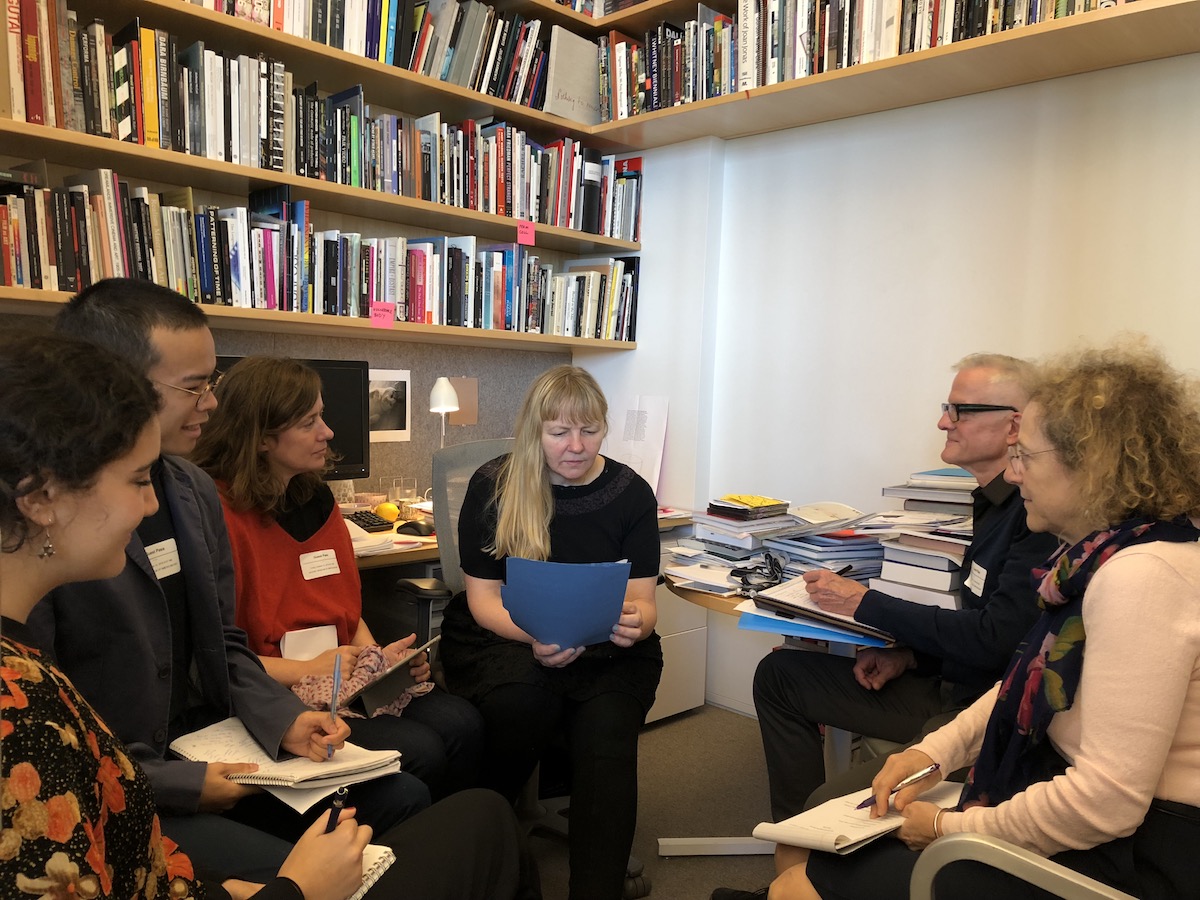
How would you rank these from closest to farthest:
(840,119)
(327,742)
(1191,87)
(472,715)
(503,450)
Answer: (327,742)
(472,715)
(1191,87)
(503,450)
(840,119)

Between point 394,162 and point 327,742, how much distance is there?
180cm

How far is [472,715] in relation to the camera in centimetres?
193

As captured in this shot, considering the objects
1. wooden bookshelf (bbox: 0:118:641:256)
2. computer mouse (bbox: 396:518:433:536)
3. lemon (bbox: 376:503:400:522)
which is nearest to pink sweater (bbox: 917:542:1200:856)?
computer mouse (bbox: 396:518:433:536)

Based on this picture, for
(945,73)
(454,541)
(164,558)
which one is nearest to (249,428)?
(164,558)

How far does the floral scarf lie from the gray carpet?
40.0 inches

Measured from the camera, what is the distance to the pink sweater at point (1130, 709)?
108 cm

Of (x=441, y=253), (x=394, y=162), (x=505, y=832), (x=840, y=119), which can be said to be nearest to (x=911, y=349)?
(x=840, y=119)

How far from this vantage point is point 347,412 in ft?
8.70

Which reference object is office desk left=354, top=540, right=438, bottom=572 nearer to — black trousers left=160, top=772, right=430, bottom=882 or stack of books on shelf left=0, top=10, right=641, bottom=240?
black trousers left=160, top=772, right=430, bottom=882

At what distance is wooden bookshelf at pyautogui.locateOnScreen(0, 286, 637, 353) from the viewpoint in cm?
207

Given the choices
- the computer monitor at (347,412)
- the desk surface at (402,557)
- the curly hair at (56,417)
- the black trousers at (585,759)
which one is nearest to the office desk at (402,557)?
the desk surface at (402,557)

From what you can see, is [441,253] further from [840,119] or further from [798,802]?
[798,802]

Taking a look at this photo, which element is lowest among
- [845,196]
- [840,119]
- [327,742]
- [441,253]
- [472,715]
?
[472,715]

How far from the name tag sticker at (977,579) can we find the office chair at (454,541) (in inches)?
44.9
